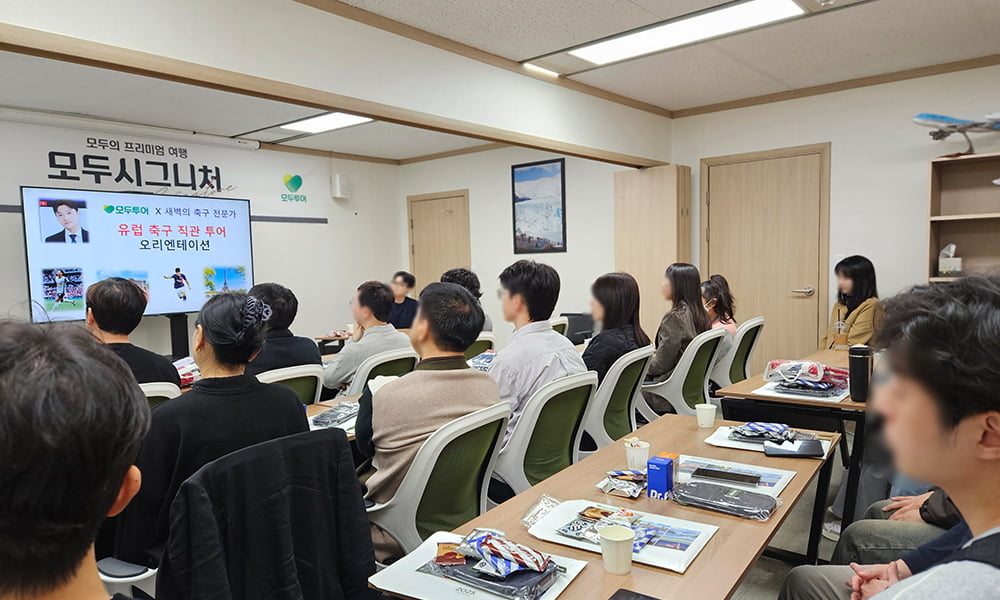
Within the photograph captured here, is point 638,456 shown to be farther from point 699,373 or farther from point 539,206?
point 539,206

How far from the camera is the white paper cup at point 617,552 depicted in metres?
1.20

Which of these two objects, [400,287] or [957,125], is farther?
[400,287]

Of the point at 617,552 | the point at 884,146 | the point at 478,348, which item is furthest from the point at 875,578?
the point at 884,146

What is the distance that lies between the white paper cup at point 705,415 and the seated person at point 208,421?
130cm

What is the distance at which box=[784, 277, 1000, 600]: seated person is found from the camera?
2.63 ft

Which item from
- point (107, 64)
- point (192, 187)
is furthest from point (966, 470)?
point (192, 187)

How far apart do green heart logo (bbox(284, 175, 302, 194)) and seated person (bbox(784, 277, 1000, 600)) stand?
22.2 feet

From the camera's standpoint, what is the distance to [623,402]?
295cm

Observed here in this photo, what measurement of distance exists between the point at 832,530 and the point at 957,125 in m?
3.14

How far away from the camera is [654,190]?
229 inches

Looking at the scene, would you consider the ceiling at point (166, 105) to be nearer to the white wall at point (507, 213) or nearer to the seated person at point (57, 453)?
the white wall at point (507, 213)

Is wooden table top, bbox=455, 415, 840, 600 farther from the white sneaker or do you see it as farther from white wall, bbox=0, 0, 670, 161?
white wall, bbox=0, 0, 670, 161

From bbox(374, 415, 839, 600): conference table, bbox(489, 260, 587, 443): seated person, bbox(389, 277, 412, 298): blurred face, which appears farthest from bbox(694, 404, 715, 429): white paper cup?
bbox(389, 277, 412, 298): blurred face

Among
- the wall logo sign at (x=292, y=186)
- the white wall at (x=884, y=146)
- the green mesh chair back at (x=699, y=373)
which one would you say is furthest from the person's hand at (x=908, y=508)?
the wall logo sign at (x=292, y=186)
